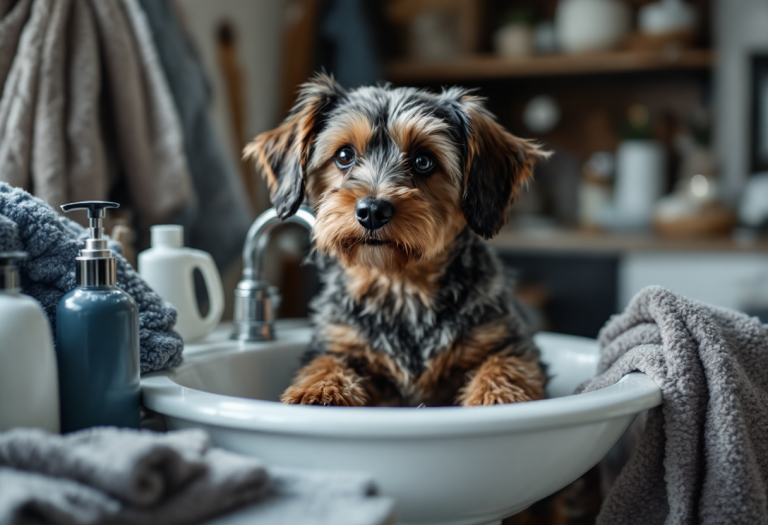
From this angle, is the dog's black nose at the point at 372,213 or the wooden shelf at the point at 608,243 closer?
the dog's black nose at the point at 372,213

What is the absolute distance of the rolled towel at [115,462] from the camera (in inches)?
20.7

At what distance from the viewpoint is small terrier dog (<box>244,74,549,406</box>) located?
39.4 inches

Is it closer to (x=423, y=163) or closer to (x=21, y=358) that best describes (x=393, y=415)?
(x=21, y=358)

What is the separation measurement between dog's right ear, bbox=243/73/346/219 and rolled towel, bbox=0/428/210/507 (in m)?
0.57

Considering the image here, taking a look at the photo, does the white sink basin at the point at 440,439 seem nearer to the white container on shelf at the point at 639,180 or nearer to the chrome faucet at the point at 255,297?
the chrome faucet at the point at 255,297

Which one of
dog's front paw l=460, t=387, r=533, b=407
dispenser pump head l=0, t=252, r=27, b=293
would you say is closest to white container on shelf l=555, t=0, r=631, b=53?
dog's front paw l=460, t=387, r=533, b=407

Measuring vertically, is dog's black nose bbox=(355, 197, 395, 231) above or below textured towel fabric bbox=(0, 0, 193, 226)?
below

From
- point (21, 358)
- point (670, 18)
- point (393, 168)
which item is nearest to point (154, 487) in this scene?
point (21, 358)

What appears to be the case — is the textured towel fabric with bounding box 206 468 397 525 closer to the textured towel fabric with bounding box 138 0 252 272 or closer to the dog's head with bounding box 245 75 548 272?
the dog's head with bounding box 245 75 548 272

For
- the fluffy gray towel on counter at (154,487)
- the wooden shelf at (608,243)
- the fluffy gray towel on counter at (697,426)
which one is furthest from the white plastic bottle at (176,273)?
the wooden shelf at (608,243)

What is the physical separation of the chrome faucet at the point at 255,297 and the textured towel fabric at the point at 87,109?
257 mm

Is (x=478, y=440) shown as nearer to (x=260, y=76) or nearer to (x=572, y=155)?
(x=260, y=76)

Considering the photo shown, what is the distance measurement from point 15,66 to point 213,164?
1.60 ft

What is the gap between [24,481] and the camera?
0.52 m
